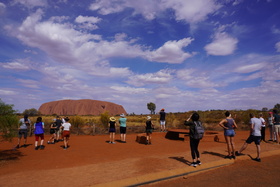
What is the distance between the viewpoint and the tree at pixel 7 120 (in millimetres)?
6449

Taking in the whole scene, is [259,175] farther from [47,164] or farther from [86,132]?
[86,132]

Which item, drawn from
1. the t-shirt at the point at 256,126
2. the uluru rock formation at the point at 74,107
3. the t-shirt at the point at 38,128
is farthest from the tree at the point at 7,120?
the uluru rock formation at the point at 74,107

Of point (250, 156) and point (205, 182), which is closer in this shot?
point (205, 182)

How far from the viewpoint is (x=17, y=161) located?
6.95 meters

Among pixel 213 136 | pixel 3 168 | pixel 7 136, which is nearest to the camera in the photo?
pixel 3 168

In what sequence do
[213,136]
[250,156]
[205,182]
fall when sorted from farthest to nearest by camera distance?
[213,136], [250,156], [205,182]

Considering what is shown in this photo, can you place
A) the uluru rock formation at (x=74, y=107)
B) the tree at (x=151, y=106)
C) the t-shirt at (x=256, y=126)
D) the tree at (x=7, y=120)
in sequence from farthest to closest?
the uluru rock formation at (x=74, y=107) → the tree at (x=151, y=106) → the t-shirt at (x=256, y=126) → the tree at (x=7, y=120)

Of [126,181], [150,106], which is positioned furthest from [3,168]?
[150,106]

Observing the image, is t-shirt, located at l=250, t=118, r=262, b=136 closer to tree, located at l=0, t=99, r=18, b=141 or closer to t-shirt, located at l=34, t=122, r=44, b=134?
tree, located at l=0, t=99, r=18, b=141

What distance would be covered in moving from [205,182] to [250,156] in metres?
3.65

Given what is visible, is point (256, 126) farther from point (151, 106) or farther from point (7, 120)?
point (151, 106)

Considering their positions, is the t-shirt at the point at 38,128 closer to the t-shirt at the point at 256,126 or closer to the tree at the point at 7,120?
the tree at the point at 7,120

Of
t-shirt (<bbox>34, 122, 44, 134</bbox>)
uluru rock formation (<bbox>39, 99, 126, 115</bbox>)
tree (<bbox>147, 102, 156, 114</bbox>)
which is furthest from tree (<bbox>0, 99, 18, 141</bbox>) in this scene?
uluru rock formation (<bbox>39, 99, 126, 115</bbox>)

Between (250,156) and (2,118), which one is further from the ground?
(2,118)
